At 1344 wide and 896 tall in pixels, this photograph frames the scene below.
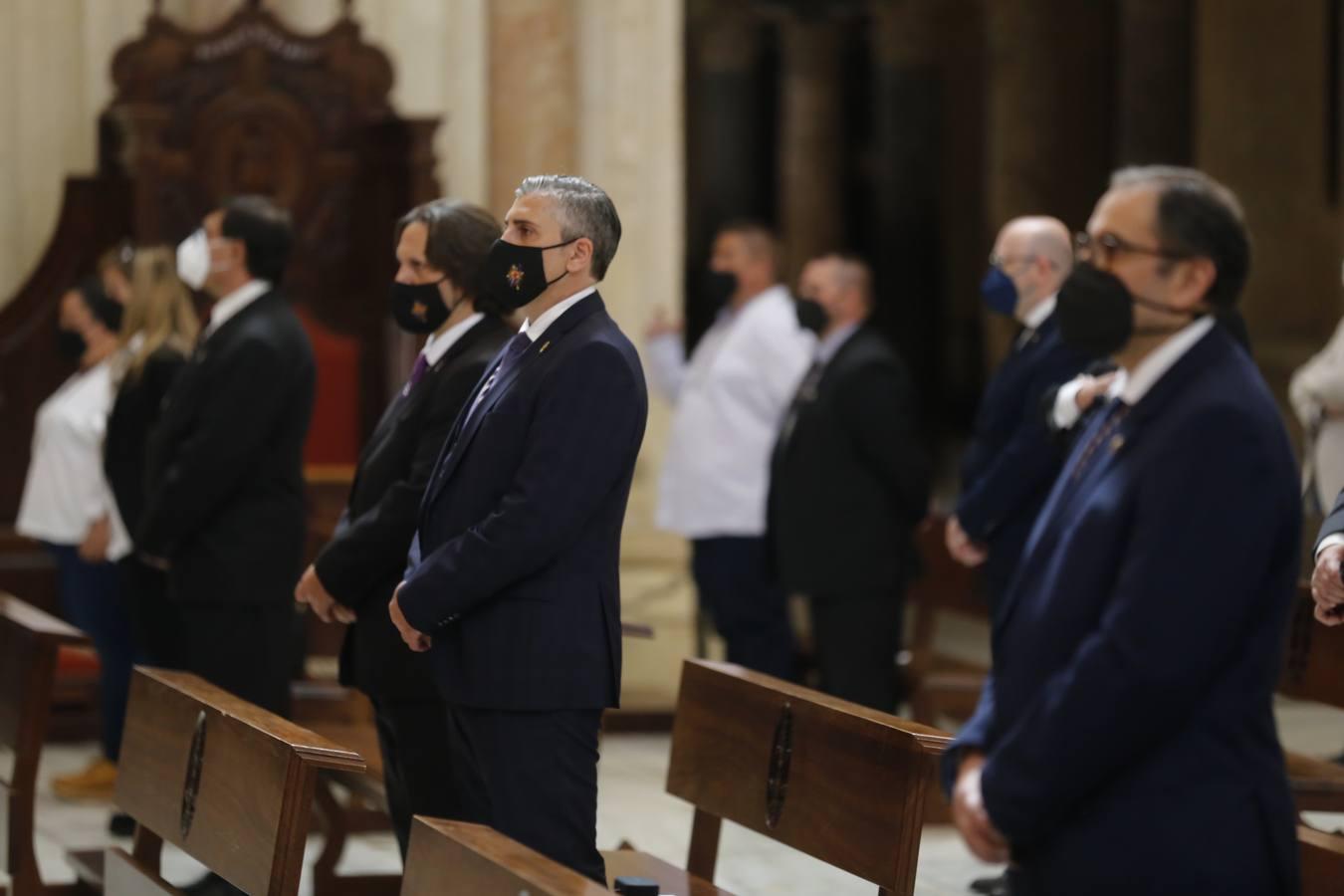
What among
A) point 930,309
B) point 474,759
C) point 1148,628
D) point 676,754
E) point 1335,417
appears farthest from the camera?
point 930,309

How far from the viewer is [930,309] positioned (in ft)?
68.9

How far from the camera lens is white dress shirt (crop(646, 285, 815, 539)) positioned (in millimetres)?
7258

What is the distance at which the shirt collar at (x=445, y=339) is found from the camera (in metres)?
4.32

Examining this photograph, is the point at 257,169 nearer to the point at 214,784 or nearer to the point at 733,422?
the point at 733,422

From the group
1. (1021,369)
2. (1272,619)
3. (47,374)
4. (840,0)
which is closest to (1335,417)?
(1021,369)

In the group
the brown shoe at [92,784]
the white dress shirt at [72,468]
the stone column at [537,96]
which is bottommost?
the brown shoe at [92,784]

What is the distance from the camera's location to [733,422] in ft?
24.2

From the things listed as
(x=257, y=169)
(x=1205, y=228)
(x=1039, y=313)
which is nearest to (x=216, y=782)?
(x=1205, y=228)

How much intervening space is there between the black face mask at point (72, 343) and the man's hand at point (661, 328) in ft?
6.95

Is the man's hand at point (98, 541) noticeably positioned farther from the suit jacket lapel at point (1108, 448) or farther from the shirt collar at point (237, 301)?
the suit jacket lapel at point (1108, 448)

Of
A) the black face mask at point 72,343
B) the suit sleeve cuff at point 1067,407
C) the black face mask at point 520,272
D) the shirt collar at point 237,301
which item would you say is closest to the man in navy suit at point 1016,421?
the suit sleeve cuff at point 1067,407

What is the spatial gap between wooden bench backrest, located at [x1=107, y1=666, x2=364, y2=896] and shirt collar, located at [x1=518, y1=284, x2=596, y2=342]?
81 cm

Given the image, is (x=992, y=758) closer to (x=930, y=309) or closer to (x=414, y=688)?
(x=414, y=688)

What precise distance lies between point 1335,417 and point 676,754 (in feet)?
8.79
